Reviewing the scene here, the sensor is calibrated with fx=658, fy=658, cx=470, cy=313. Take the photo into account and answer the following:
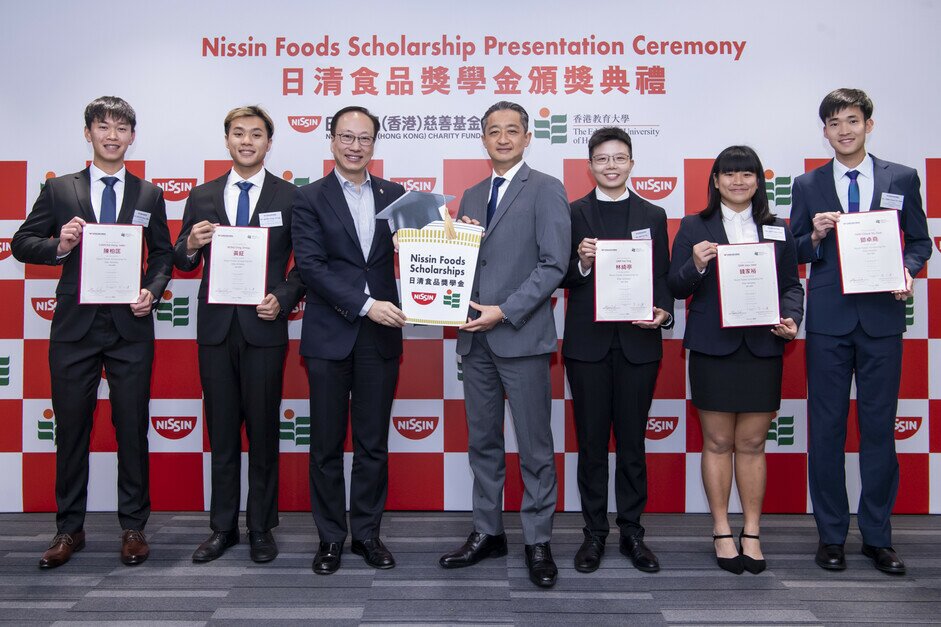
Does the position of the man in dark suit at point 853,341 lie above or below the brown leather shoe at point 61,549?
above

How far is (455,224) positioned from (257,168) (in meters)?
0.98

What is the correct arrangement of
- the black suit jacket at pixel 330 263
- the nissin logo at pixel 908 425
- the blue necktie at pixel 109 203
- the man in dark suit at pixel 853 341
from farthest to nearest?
the nissin logo at pixel 908 425 < the blue necktie at pixel 109 203 < the man in dark suit at pixel 853 341 < the black suit jacket at pixel 330 263

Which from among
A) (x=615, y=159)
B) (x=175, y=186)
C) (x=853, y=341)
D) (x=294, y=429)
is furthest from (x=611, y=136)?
(x=175, y=186)

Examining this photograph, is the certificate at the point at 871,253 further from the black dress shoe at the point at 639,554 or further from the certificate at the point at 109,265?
the certificate at the point at 109,265

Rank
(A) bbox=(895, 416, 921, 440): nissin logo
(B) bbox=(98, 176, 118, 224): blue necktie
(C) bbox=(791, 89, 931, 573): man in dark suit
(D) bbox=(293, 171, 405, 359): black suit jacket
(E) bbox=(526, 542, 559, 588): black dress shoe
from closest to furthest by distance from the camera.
Answer: (E) bbox=(526, 542, 559, 588): black dress shoe, (D) bbox=(293, 171, 405, 359): black suit jacket, (C) bbox=(791, 89, 931, 573): man in dark suit, (B) bbox=(98, 176, 118, 224): blue necktie, (A) bbox=(895, 416, 921, 440): nissin logo

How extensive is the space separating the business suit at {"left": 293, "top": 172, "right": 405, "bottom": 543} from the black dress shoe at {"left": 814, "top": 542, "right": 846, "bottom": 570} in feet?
5.94

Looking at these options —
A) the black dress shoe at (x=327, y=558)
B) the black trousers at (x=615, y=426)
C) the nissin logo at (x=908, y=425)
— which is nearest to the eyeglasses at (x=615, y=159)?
the black trousers at (x=615, y=426)

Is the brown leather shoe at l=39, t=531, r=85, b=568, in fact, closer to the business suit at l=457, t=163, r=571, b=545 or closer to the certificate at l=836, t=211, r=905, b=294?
the business suit at l=457, t=163, r=571, b=545

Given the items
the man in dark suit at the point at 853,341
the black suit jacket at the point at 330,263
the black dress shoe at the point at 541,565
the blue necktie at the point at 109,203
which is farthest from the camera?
the blue necktie at the point at 109,203

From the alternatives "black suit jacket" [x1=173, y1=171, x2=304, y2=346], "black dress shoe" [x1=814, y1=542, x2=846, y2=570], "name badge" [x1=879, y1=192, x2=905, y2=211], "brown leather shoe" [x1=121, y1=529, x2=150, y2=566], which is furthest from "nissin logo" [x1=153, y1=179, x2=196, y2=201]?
"black dress shoe" [x1=814, y1=542, x2=846, y2=570]

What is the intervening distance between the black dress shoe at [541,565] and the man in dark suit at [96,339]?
1.59 m

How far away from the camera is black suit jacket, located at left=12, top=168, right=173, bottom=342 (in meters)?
2.69

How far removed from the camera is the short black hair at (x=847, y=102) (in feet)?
8.69

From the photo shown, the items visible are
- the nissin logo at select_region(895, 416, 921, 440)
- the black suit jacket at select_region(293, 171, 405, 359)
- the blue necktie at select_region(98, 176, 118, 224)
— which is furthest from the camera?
the nissin logo at select_region(895, 416, 921, 440)
